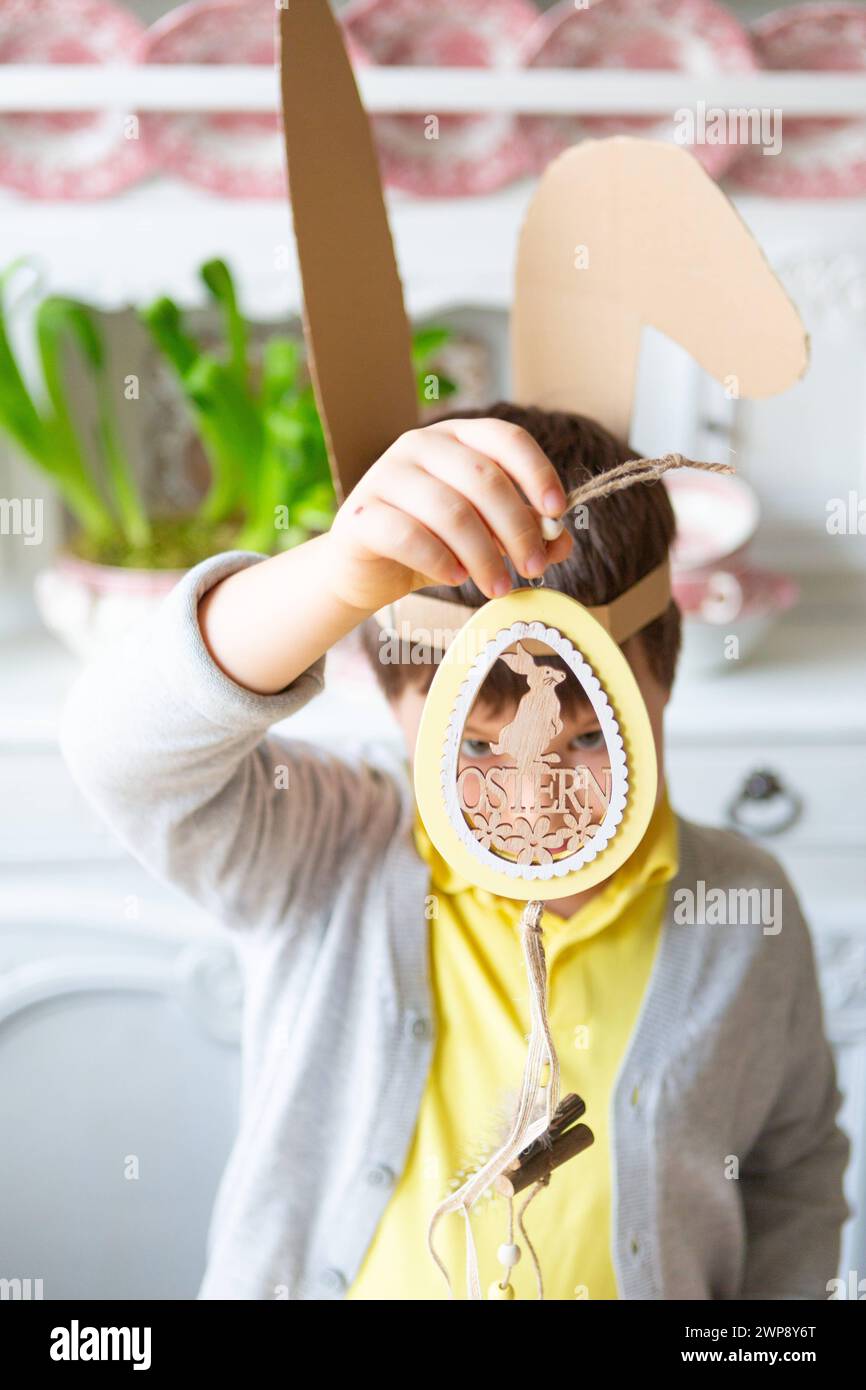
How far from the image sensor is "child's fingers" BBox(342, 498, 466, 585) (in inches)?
12.3

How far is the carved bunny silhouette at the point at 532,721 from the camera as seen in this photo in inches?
12.9

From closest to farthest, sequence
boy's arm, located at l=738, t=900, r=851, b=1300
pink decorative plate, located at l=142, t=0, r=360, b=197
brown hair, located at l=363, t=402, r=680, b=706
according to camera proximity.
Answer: brown hair, located at l=363, t=402, r=680, b=706 → boy's arm, located at l=738, t=900, r=851, b=1300 → pink decorative plate, located at l=142, t=0, r=360, b=197

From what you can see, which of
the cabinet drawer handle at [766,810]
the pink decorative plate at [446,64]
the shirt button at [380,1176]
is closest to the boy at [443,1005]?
the shirt button at [380,1176]

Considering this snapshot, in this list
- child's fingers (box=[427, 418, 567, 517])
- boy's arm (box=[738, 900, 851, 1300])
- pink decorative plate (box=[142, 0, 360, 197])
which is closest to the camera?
child's fingers (box=[427, 418, 567, 517])

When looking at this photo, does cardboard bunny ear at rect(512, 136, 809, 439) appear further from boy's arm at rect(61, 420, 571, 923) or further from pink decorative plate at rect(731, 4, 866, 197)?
pink decorative plate at rect(731, 4, 866, 197)

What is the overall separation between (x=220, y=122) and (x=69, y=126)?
0.38ft

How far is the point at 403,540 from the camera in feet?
1.02

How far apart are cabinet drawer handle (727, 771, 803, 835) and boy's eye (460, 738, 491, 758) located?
0.64 m

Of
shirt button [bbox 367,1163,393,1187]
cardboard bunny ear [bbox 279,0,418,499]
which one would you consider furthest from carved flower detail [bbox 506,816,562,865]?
shirt button [bbox 367,1163,393,1187]

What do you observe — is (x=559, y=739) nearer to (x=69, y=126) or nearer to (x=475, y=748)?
(x=475, y=748)

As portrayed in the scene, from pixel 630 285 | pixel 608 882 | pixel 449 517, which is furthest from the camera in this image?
pixel 608 882

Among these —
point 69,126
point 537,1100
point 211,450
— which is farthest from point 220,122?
point 537,1100
